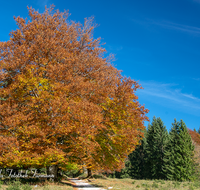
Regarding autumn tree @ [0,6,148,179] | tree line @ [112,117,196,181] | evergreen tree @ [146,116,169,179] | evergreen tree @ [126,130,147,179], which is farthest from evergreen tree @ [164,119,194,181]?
autumn tree @ [0,6,148,179]

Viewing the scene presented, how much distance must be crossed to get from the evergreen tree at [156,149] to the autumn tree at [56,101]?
32411 millimetres

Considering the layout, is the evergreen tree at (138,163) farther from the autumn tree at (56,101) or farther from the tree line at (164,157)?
the autumn tree at (56,101)

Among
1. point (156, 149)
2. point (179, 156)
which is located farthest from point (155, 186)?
point (156, 149)

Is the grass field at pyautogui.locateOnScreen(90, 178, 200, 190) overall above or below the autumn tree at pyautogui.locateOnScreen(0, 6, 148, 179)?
below

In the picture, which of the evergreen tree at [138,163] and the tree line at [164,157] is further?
the evergreen tree at [138,163]

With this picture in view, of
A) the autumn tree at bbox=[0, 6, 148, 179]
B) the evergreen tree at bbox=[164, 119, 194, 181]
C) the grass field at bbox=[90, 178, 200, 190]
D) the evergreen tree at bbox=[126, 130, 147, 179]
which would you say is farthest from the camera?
the evergreen tree at bbox=[126, 130, 147, 179]

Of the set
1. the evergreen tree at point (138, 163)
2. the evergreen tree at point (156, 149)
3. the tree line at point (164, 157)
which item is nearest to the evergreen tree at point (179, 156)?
the tree line at point (164, 157)

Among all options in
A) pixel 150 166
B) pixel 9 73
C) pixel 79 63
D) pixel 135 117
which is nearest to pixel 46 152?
pixel 9 73

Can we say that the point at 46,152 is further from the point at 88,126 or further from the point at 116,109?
the point at 116,109

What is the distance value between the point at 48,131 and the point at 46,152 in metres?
1.48

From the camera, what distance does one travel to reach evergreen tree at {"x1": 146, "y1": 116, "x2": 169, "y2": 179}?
44.3 m

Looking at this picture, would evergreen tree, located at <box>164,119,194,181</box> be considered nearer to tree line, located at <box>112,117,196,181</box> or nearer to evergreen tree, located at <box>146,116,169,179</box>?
tree line, located at <box>112,117,196,181</box>

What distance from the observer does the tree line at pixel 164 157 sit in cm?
3800

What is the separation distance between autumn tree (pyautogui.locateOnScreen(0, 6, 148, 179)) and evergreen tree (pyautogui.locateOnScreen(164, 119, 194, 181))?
1083 inches
